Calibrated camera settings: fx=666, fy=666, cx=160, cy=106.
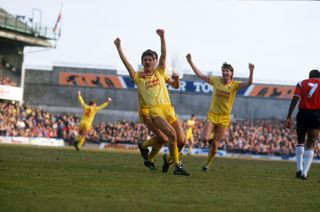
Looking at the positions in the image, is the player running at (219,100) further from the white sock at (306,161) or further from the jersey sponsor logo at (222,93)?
the white sock at (306,161)

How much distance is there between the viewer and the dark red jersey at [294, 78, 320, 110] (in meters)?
14.6

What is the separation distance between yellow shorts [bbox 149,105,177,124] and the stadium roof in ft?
129

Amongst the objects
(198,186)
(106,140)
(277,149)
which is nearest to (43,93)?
(106,140)

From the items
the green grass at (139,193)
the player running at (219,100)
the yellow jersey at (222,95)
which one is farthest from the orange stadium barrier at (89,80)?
the green grass at (139,193)

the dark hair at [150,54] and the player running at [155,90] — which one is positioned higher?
the dark hair at [150,54]

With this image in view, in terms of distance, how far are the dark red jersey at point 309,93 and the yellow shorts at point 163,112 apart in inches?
113

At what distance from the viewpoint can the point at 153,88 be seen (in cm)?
1345

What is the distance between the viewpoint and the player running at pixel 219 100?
15.7m

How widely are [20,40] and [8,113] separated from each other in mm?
10686

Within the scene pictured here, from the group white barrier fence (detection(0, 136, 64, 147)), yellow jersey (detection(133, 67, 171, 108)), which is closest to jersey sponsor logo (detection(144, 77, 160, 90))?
yellow jersey (detection(133, 67, 171, 108))

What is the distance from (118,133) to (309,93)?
3445 centimetres

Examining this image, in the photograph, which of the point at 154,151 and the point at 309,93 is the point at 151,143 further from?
the point at 309,93

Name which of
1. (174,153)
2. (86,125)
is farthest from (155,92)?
(86,125)

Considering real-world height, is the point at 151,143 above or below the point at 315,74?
below
